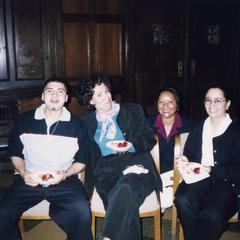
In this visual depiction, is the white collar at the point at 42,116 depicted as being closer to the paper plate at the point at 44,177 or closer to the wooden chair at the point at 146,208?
the paper plate at the point at 44,177

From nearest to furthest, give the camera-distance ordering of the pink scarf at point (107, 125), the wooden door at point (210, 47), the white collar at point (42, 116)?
the white collar at point (42, 116), the pink scarf at point (107, 125), the wooden door at point (210, 47)

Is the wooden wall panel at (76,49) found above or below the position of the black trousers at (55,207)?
above

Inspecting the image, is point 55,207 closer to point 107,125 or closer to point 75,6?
point 107,125

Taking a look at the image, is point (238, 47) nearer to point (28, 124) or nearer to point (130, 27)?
point (130, 27)

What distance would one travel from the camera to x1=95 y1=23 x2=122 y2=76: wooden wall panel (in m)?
4.66

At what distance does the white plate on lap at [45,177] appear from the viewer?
2.10 metres

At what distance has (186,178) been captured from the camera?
2307mm

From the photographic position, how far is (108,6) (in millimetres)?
4633

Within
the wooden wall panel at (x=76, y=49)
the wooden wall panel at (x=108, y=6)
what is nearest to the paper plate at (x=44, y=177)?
the wooden wall panel at (x=76, y=49)

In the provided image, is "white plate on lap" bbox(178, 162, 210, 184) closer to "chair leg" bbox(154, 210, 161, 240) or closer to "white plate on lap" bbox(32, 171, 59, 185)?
"chair leg" bbox(154, 210, 161, 240)

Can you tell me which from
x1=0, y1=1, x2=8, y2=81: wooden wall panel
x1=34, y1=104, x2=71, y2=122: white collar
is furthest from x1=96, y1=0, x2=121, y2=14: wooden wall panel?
x1=34, y1=104, x2=71, y2=122: white collar

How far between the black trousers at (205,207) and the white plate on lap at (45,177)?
2.77 ft

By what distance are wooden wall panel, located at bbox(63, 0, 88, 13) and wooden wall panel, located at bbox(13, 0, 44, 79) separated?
0.37m

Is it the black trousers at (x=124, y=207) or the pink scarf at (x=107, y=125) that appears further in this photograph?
the pink scarf at (x=107, y=125)
